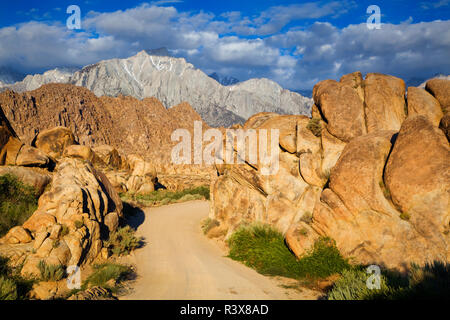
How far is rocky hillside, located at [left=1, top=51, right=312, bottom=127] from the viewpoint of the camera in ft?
516

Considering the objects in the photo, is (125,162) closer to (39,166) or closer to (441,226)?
(39,166)

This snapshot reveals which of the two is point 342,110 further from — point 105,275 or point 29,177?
point 29,177

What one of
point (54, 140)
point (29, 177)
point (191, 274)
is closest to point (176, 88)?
point (54, 140)

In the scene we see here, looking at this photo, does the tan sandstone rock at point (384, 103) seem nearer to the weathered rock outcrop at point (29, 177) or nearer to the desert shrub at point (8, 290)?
the desert shrub at point (8, 290)

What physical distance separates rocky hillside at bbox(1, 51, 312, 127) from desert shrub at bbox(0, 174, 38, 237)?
135 m

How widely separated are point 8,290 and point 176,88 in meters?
176

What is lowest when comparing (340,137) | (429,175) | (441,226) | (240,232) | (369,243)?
(240,232)

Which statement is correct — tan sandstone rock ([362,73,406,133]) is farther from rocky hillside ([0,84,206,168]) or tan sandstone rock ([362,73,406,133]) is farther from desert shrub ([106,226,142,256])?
rocky hillside ([0,84,206,168])

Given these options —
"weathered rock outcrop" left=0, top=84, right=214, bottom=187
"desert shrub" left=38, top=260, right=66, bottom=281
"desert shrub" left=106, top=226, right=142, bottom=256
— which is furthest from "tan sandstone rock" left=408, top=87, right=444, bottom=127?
"weathered rock outcrop" left=0, top=84, right=214, bottom=187

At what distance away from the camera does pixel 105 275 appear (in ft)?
24.4

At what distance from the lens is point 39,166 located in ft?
50.6

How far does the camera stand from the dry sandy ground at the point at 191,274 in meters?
6.87

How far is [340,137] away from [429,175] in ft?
10.9
